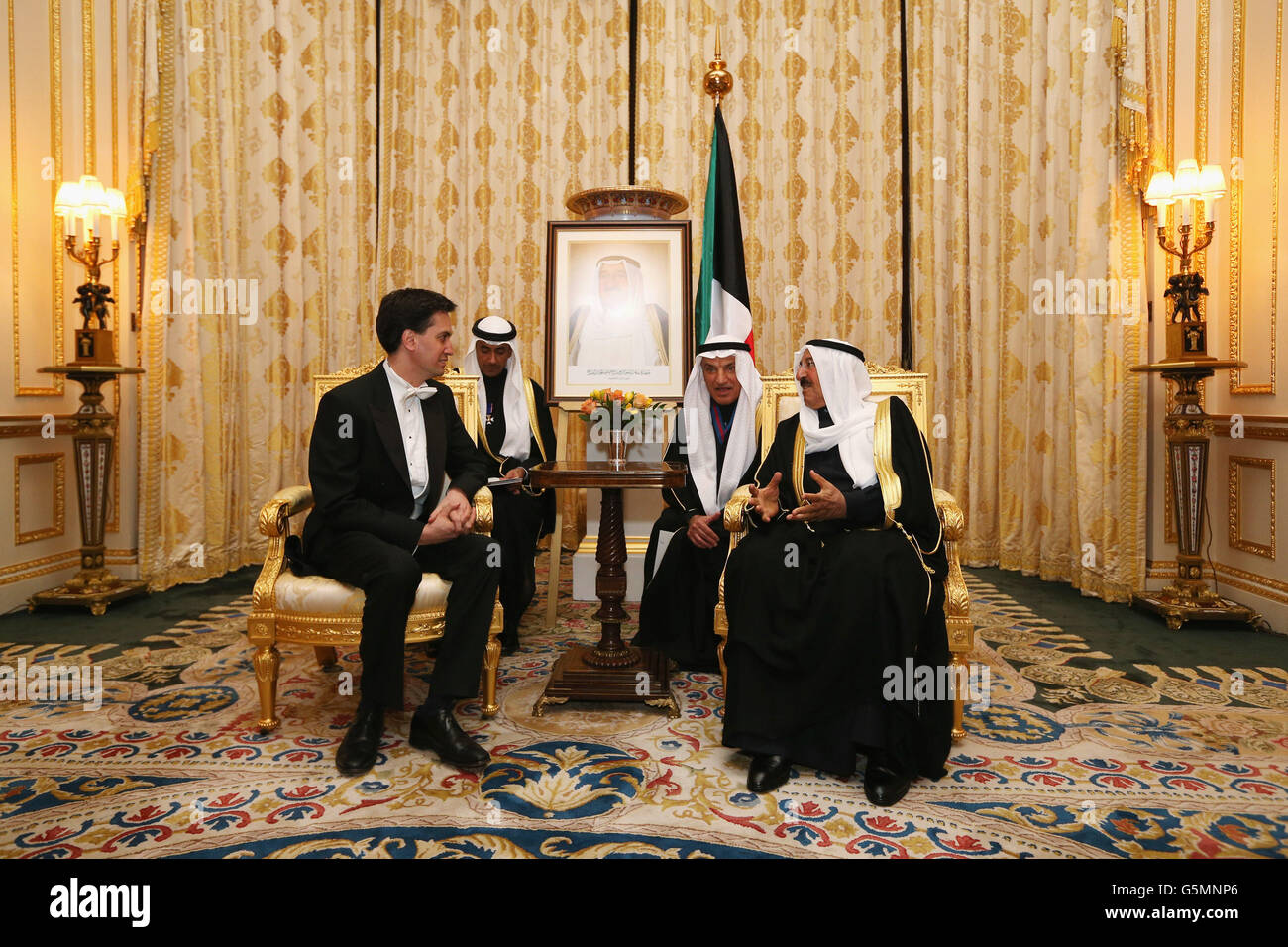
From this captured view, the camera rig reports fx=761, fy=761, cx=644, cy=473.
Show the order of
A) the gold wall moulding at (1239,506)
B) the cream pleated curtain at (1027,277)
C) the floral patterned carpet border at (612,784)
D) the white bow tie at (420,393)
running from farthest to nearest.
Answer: the cream pleated curtain at (1027,277), the gold wall moulding at (1239,506), the white bow tie at (420,393), the floral patterned carpet border at (612,784)

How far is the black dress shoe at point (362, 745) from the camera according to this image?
246 centimetres

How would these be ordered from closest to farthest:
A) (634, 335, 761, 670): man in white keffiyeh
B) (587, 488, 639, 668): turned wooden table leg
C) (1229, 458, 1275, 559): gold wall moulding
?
(587, 488, 639, 668): turned wooden table leg → (634, 335, 761, 670): man in white keffiyeh → (1229, 458, 1275, 559): gold wall moulding

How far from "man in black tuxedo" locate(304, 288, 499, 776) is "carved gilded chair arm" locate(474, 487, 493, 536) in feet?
0.11

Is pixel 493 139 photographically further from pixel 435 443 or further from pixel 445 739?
pixel 445 739

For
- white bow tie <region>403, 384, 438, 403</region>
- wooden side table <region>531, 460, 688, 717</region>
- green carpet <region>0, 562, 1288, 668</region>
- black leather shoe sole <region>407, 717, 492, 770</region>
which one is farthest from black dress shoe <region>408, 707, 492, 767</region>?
green carpet <region>0, 562, 1288, 668</region>

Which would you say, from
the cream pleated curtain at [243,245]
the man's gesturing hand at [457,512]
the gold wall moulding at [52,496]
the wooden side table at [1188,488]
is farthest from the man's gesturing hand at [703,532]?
the gold wall moulding at [52,496]

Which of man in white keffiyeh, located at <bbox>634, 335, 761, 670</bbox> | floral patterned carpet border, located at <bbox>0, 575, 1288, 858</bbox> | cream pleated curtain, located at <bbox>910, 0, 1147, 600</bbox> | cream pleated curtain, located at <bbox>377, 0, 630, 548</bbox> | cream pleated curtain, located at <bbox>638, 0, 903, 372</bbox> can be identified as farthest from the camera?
cream pleated curtain, located at <bbox>377, 0, 630, 548</bbox>

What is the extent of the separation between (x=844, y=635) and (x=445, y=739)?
1.36m

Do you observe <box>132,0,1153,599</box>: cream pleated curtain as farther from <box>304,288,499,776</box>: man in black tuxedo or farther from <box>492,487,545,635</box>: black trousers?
<box>304,288,499,776</box>: man in black tuxedo

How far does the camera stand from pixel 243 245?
18.5 ft

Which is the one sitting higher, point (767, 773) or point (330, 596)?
point (330, 596)

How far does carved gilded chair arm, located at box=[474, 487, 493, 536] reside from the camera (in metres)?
2.96

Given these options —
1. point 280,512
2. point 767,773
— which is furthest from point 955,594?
point 280,512

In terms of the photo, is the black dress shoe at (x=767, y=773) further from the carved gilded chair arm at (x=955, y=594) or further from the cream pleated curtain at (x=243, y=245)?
the cream pleated curtain at (x=243, y=245)
